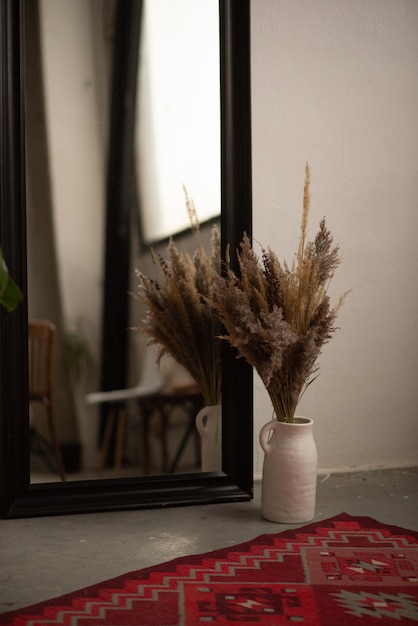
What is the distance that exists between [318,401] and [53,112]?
4.79 ft

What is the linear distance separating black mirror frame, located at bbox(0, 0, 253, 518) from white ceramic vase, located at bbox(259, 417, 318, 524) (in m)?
0.23

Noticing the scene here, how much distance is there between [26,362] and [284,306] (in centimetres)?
87

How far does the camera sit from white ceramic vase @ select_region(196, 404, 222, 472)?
2857mm

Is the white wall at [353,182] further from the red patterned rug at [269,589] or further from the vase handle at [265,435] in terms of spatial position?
the red patterned rug at [269,589]

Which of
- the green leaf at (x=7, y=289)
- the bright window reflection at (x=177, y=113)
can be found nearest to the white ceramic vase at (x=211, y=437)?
the bright window reflection at (x=177, y=113)

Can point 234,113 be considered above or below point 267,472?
above

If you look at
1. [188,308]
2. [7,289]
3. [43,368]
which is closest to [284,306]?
[188,308]

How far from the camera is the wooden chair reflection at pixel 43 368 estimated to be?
106 inches

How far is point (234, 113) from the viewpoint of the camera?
9.27 feet

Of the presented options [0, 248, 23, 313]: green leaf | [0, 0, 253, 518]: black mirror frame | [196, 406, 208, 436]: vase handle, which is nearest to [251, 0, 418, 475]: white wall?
[0, 0, 253, 518]: black mirror frame

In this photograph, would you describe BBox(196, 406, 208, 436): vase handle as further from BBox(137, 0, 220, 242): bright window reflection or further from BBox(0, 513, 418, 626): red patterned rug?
BBox(137, 0, 220, 242): bright window reflection

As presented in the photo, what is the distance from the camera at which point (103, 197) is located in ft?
8.93

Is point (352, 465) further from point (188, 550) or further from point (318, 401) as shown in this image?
point (188, 550)

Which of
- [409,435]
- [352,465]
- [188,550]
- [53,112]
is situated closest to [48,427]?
[188,550]
